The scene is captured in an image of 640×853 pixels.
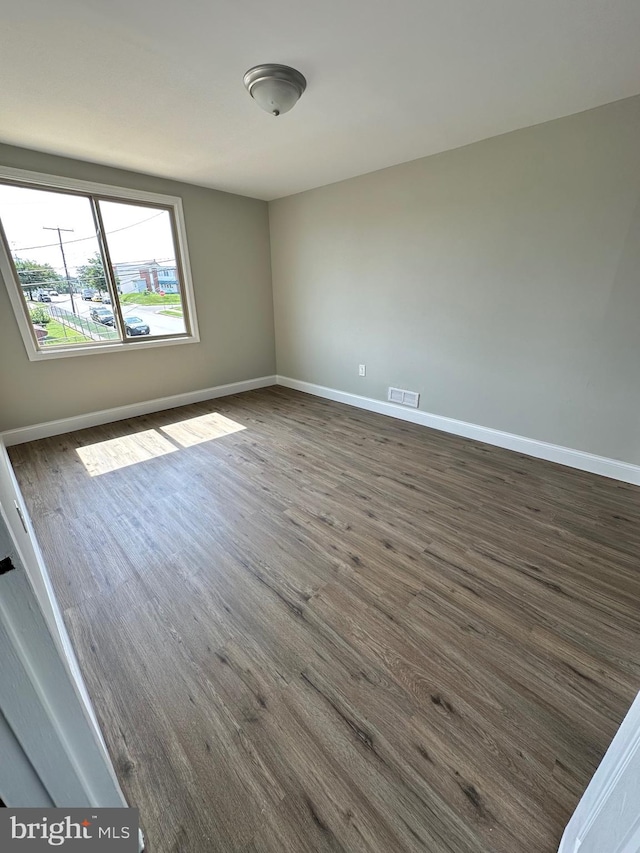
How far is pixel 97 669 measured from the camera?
1.32 meters

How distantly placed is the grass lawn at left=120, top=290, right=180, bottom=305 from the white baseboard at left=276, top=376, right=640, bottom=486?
6.77ft

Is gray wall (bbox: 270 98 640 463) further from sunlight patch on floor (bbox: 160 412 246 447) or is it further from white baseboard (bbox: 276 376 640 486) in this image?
Answer: sunlight patch on floor (bbox: 160 412 246 447)

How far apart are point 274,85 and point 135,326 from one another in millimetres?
2669

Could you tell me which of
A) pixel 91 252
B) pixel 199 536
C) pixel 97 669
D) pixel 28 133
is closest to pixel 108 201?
pixel 91 252

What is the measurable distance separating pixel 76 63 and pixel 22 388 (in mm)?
2521

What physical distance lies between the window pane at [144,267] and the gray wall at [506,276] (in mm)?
1582

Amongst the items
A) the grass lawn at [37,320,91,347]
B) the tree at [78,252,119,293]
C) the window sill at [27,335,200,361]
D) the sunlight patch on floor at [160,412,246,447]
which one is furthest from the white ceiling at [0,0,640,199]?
the sunlight patch on floor at [160,412,246,447]

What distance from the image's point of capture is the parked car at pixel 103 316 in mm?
3451

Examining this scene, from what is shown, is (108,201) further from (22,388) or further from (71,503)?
(71,503)

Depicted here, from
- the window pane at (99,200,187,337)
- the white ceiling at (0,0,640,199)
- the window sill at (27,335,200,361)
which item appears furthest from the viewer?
the window pane at (99,200,187,337)

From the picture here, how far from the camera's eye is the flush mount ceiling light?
1.79 metres

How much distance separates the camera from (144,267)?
3.64 metres

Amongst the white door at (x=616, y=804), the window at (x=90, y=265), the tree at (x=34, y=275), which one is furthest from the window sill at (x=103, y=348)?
the white door at (x=616, y=804)

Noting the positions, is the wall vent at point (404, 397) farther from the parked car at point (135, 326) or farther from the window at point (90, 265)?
the parked car at point (135, 326)
